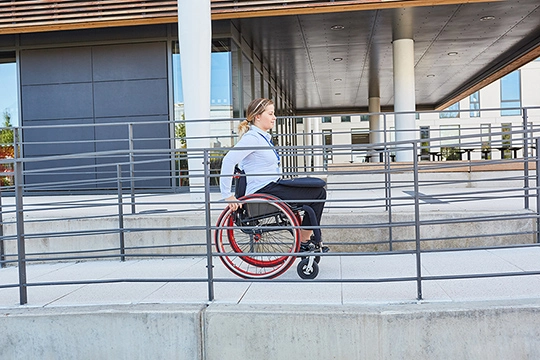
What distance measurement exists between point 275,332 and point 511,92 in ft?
128

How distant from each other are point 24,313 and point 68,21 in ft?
26.8

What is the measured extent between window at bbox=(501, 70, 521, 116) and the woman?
121 ft

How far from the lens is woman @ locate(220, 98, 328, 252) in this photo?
416 centimetres

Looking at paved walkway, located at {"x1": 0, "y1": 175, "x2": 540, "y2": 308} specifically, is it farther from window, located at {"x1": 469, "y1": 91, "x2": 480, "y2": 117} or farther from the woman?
window, located at {"x1": 469, "y1": 91, "x2": 480, "y2": 117}

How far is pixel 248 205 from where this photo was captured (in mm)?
4207

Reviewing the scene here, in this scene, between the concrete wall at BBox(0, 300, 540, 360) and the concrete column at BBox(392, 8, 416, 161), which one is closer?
the concrete wall at BBox(0, 300, 540, 360)

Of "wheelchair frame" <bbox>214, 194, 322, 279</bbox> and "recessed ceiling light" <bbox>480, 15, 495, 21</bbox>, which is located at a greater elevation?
"recessed ceiling light" <bbox>480, 15, 495, 21</bbox>

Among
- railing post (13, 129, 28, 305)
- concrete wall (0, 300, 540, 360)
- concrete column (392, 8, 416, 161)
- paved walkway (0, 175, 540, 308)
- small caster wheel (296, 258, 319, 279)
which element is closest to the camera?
concrete wall (0, 300, 540, 360)

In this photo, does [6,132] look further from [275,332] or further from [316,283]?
[275,332]

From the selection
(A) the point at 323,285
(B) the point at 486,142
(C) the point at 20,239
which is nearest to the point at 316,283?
(A) the point at 323,285

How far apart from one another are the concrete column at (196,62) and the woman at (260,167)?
A: 2.94m

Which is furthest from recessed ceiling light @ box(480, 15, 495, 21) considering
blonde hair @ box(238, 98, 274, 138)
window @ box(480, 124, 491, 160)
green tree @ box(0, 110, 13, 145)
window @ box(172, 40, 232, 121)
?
green tree @ box(0, 110, 13, 145)

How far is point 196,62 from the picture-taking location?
7391 millimetres

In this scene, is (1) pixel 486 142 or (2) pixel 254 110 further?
(2) pixel 254 110
